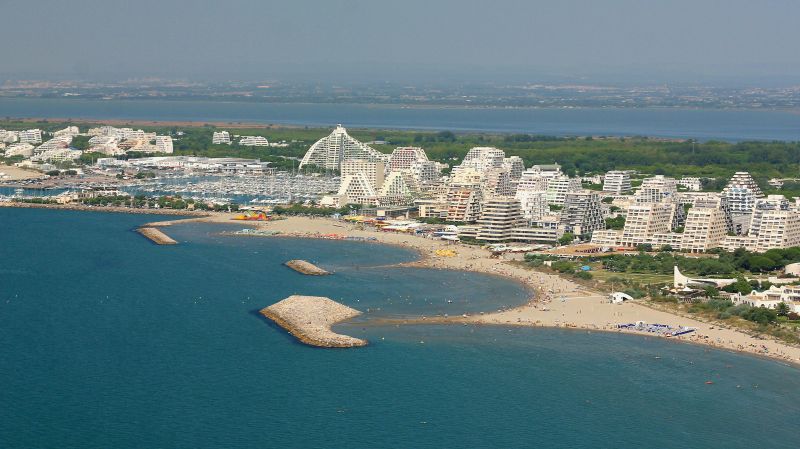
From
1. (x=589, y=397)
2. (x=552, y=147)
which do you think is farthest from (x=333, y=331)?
(x=552, y=147)

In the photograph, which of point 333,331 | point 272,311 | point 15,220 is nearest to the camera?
point 333,331

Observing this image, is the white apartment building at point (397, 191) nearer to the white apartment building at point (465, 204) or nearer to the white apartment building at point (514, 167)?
the white apartment building at point (465, 204)

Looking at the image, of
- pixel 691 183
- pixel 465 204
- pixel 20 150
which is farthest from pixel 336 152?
pixel 465 204

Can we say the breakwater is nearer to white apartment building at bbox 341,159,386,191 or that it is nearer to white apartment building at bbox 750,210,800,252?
white apartment building at bbox 341,159,386,191

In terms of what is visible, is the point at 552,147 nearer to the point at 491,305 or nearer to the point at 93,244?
the point at 93,244

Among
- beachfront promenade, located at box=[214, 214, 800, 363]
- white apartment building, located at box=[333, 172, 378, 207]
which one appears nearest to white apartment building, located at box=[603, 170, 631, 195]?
white apartment building, located at box=[333, 172, 378, 207]
